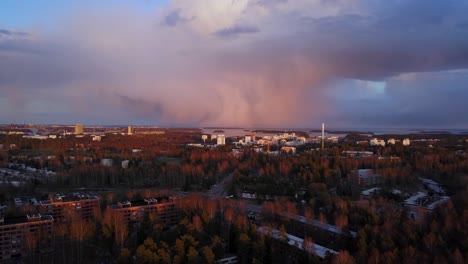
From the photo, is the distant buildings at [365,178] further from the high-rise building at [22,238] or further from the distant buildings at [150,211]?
the high-rise building at [22,238]

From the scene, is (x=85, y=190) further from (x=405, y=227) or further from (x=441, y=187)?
(x=441, y=187)

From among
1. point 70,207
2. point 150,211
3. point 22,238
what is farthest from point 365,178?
point 22,238

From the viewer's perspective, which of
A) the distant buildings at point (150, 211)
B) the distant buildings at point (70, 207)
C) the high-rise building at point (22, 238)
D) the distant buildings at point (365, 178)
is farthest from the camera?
the distant buildings at point (365, 178)

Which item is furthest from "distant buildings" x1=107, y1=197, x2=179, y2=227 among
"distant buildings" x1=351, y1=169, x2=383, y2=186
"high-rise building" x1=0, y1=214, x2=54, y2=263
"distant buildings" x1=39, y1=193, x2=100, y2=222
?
"distant buildings" x1=351, y1=169, x2=383, y2=186

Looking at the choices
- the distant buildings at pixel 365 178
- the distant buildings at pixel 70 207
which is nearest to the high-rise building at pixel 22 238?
the distant buildings at pixel 70 207

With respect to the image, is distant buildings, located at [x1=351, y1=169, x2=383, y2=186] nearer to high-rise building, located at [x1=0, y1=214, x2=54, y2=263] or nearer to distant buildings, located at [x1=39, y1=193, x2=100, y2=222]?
distant buildings, located at [x1=39, y1=193, x2=100, y2=222]

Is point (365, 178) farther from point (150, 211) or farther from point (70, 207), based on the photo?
point (70, 207)

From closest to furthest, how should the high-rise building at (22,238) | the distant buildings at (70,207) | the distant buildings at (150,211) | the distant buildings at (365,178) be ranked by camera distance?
the high-rise building at (22,238)
the distant buildings at (150,211)
the distant buildings at (70,207)
the distant buildings at (365,178)

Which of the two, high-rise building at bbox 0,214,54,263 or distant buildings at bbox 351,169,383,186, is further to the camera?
distant buildings at bbox 351,169,383,186
